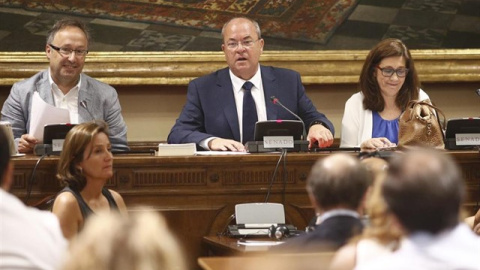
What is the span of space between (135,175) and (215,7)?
2738 millimetres

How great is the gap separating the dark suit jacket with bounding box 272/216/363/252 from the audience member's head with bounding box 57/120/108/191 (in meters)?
1.97

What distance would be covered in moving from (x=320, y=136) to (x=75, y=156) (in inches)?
72.2

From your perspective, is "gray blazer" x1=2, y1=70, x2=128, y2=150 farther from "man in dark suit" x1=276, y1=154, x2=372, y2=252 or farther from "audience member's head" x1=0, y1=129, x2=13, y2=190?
"audience member's head" x1=0, y1=129, x2=13, y2=190

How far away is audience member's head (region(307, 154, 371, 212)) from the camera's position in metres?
3.04

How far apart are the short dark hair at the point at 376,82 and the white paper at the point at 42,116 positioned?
6.60 ft

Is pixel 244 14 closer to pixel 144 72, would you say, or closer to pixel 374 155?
pixel 144 72

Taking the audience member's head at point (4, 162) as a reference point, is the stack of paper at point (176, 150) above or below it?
above

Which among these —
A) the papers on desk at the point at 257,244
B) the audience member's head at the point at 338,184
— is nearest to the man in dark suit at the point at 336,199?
the audience member's head at the point at 338,184

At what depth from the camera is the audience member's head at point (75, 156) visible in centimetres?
480

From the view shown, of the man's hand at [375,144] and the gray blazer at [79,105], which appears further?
the gray blazer at [79,105]

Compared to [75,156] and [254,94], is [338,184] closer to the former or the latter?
[75,156]

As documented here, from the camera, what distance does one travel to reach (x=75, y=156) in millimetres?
4844

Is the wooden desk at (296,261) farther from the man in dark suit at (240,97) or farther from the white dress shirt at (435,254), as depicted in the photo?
the man in dark suit at (240,97)

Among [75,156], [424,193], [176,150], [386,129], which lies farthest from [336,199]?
[386,129]
